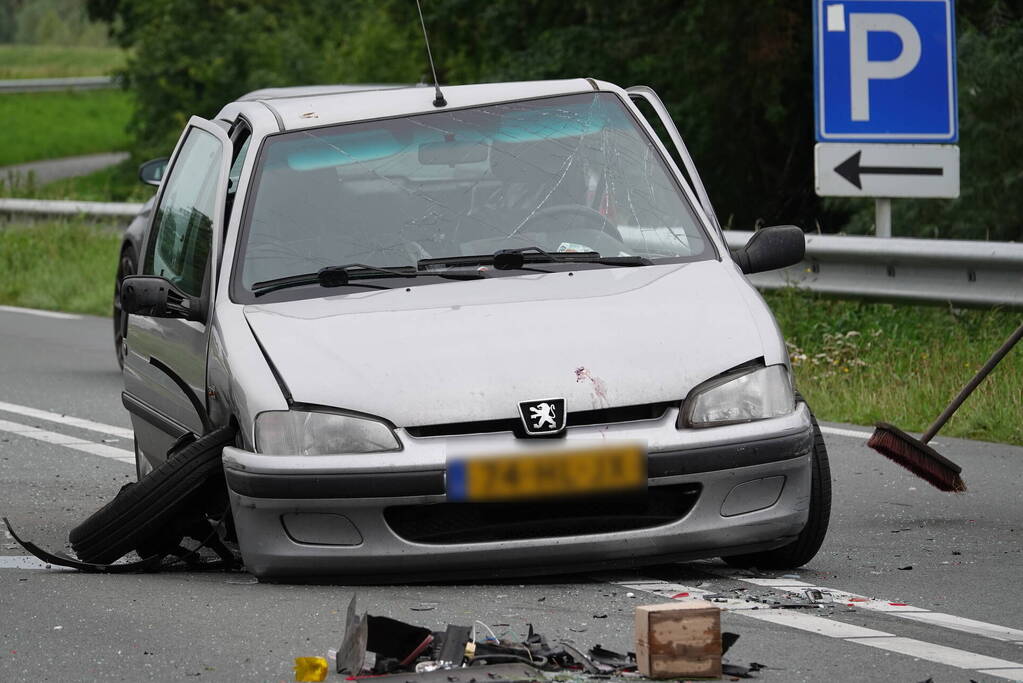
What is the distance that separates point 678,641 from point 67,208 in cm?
1729

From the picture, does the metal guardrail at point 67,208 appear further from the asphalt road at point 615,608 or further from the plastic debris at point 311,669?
the plastic debris at point 311,669

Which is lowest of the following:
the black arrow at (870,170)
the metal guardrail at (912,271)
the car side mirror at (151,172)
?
the metal guardrail at (912,271)

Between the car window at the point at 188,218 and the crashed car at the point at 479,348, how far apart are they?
0.15 ft

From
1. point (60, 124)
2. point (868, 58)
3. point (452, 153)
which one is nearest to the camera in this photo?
point (452, 153)

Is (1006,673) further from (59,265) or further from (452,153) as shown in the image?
(59,265)

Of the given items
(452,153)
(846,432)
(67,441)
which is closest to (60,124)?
(67,441)

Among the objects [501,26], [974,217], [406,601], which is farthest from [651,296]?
[501,26]

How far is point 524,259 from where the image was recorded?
6.34m

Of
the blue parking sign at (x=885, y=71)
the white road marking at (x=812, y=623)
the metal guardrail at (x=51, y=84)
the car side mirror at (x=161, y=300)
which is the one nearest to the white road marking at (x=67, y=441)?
the car side mirror at (x=161, y=300)

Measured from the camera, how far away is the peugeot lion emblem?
550 cm

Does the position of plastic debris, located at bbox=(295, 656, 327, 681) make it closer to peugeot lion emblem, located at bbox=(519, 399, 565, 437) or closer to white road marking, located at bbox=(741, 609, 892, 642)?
peugeot lion emblem, located at bbox=(519, 399, 565, 437)

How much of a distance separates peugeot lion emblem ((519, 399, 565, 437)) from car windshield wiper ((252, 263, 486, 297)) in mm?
823

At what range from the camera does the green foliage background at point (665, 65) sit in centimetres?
1641

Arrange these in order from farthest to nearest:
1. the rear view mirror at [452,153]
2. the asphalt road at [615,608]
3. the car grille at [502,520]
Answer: the rear view mirror at [452,153] < the car grille at [502,520] < the asphalt road at [615,608]
